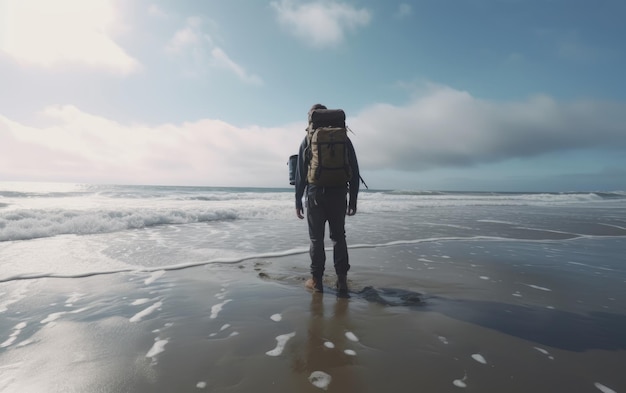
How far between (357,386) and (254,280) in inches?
110

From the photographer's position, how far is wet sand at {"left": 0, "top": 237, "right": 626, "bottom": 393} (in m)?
2.10

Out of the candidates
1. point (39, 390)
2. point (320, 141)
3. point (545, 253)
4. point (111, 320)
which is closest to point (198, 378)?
point (39, 390)

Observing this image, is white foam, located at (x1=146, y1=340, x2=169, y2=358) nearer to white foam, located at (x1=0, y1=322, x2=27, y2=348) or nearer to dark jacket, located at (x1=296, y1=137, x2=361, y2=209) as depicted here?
white foam, located at (x1=0, y1=322, x2=27, y2=348)

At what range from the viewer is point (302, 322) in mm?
3041

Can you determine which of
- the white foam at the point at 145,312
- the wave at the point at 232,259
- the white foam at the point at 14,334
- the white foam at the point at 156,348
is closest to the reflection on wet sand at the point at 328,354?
the white foam at the point at 156,348

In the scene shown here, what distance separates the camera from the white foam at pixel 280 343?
245 centimetres

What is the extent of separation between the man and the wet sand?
0.28m

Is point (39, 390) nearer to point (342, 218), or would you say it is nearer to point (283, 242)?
point (342, 218)

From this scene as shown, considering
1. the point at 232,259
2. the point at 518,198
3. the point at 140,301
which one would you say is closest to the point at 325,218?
the point at 140,301

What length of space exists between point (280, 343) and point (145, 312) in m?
1.67

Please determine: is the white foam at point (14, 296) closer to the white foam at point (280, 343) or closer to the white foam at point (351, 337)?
the white foam at point (280, 343)

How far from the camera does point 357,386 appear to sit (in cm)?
202

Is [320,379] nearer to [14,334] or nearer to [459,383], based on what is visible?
[459,383]

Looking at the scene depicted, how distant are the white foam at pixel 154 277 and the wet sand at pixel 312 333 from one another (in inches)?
2.5
